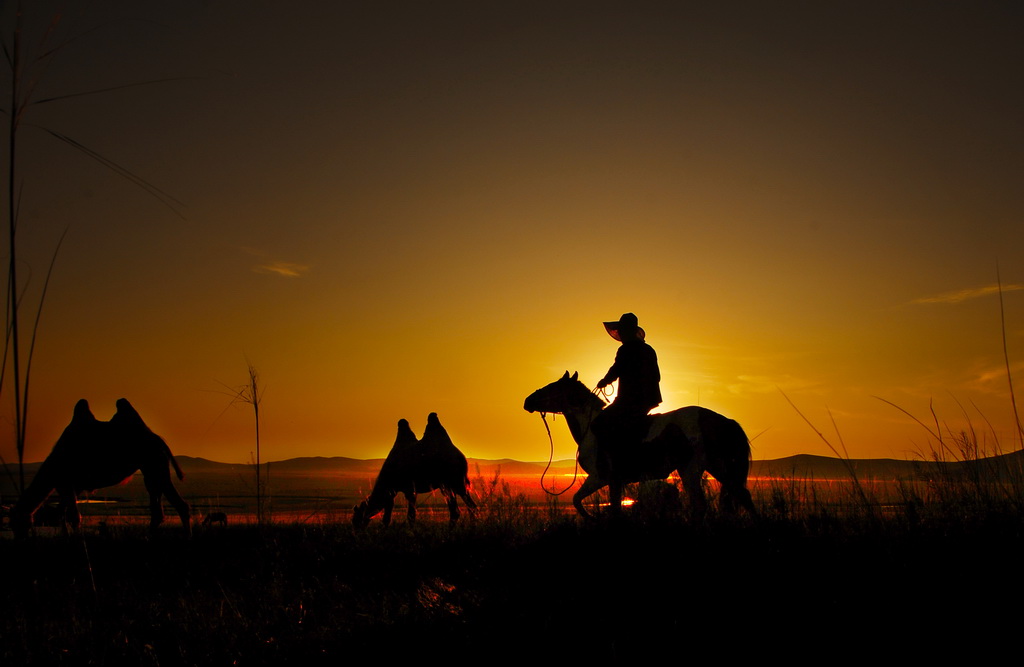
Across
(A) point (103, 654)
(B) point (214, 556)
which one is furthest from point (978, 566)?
(B) point (214, 556)

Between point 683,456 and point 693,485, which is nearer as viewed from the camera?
point 693,485

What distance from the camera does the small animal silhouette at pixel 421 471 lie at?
1256cm

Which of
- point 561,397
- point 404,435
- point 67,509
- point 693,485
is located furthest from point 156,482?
point 693,485

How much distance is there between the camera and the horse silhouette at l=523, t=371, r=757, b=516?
8.63 meters

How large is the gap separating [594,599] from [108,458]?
9.92 meters

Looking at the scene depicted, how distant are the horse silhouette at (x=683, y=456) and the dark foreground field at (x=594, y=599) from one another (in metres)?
1.03

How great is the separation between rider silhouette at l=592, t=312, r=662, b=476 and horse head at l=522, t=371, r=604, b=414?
641mm

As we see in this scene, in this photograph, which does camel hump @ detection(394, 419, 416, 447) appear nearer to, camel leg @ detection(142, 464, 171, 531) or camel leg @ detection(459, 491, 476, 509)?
camel leg @ detection(459, 491, 476, 509)

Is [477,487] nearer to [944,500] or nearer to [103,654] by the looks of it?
[944,500]

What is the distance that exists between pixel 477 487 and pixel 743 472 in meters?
4.65

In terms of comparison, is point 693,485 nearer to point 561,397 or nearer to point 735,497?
point 735,497

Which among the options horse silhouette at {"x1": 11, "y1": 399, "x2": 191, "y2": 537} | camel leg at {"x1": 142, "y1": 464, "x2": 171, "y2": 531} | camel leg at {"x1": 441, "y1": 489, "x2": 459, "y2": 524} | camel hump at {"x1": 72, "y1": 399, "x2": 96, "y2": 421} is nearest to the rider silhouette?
camel leg at {"x1": 441, "y1": 489, "x2": 459, "y2": 524}

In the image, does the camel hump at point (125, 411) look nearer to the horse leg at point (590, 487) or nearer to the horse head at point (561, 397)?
the horse head at point (561, 397)

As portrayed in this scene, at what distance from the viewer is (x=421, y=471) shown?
12953 millimetres
